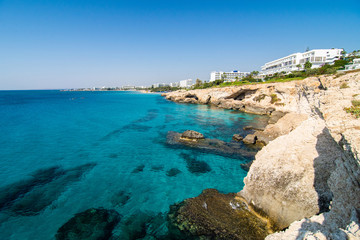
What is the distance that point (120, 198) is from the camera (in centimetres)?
1078

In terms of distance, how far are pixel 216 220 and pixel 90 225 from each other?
6318mm

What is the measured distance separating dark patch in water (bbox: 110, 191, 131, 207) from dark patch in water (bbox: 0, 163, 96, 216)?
12.4 ft

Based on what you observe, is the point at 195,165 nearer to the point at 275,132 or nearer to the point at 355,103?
the point at 355,103

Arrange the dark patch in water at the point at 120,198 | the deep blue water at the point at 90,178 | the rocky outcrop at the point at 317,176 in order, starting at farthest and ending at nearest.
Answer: the dark patch in water at the point at 120,198
the deep blue water at the point at 90,178
the rocky outcrop at the point at 317,176

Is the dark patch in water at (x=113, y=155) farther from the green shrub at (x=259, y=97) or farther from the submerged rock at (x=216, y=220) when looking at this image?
the green shrub at (x=259, y=97)

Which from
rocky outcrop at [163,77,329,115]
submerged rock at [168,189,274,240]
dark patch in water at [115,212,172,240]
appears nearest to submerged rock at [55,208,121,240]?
dark patch in water at [115,212,172,240]

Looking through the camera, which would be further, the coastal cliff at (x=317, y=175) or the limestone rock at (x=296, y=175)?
the limestone rock at (x=296, y=175)

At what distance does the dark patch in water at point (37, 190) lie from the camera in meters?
9.96

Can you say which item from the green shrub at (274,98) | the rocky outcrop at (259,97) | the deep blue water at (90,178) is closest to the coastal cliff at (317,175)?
the deep blue water at (90,178)

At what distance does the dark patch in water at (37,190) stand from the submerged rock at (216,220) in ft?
26.2

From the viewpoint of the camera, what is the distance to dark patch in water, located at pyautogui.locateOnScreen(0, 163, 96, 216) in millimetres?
9961

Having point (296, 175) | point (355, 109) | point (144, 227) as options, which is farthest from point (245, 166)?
point (355, 109)

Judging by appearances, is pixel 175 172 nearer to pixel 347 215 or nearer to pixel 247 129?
pixel 347 215

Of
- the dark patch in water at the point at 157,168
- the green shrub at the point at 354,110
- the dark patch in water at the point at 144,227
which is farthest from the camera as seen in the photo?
the dark patch in water at the point at 157,168
